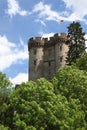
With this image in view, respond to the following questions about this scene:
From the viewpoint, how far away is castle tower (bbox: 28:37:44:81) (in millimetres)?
100887

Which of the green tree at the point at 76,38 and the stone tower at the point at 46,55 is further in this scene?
the stone tower at the point at 46,55

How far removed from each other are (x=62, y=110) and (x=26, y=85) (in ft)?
15.9

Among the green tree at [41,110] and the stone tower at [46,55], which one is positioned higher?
the stone tower at [46,55]

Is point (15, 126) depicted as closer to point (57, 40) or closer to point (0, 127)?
point (0, 127)

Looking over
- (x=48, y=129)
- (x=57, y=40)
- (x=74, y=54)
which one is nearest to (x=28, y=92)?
(x=48, y=129)

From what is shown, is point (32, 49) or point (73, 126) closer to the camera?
point (73, 126)

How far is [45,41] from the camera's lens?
10344 cm

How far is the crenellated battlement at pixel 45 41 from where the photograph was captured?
328ft

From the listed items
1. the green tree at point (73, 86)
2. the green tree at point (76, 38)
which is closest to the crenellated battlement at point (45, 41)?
the green tree at point (76, 38)

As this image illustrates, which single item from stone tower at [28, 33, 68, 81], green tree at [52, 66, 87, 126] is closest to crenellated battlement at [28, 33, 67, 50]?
stone tower at [28, 33, 68, 81]

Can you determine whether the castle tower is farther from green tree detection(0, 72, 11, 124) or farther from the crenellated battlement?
green tree detection(0, 72, 11, 124)

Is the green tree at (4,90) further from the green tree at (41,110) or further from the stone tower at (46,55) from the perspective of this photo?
the stone tower at (46,55)

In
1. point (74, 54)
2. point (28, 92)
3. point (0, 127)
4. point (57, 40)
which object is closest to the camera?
point (0, 127)

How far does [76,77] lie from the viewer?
1895 inches
